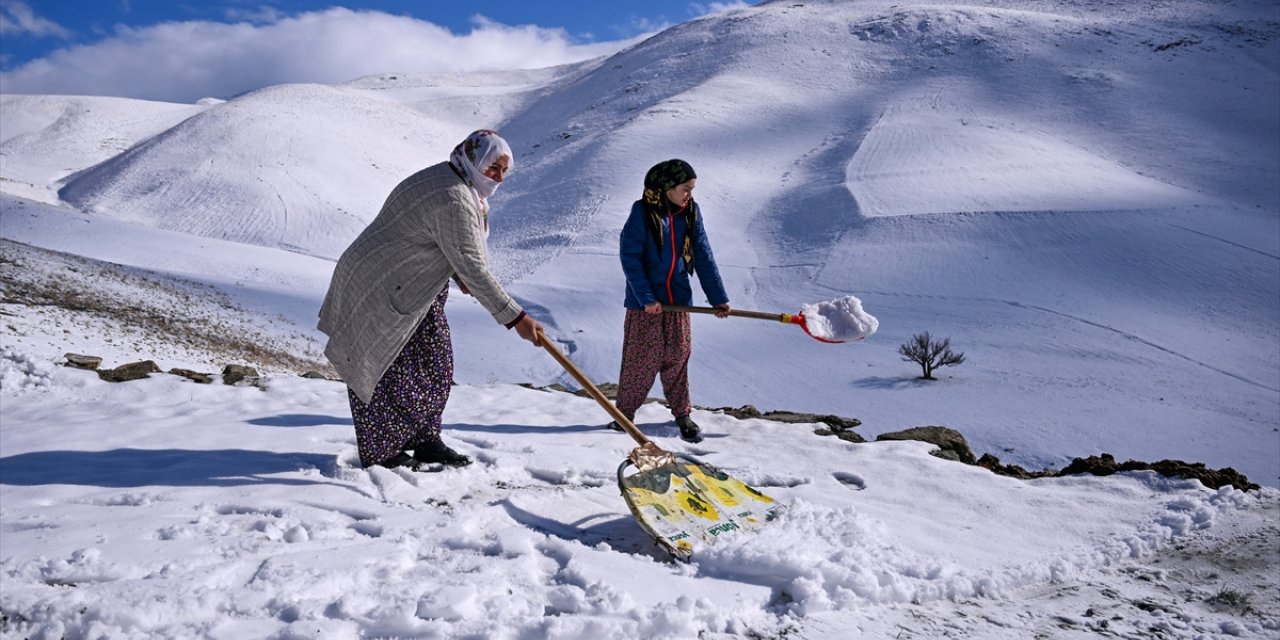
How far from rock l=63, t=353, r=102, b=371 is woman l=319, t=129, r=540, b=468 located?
8.89 ft

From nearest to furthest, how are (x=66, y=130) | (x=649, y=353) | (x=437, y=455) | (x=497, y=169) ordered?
(x=497, y=169)
(x=437, y=455)
(x=649, y=353)
(x=66, y=130)

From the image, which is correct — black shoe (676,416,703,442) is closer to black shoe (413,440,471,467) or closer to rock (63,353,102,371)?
black shoe (413,440,471,467)

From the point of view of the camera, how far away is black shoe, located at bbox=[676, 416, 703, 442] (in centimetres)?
525

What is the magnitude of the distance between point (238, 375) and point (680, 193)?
328 cm

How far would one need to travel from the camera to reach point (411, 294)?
3662mm

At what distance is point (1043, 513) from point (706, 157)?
17.9 meters

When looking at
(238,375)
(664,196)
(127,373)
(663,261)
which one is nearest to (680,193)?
(664,196)

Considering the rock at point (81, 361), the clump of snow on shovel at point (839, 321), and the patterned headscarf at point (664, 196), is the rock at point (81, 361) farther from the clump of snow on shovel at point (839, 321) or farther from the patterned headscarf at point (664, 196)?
the clump of snow on shovel at point (839, 321)

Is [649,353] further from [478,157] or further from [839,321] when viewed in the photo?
[478,157]

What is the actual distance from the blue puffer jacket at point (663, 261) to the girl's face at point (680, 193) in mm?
101

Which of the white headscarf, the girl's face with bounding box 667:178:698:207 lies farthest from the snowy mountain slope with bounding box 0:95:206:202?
the white headscarf

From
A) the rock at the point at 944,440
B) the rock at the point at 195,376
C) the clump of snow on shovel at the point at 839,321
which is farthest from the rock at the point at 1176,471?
the rock at the point at 195,376

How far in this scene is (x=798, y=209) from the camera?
16.6 metres

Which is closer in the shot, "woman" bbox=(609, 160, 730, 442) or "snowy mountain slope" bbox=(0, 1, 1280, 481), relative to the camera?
"woman" bbox=(609, 160, 730, 442)
